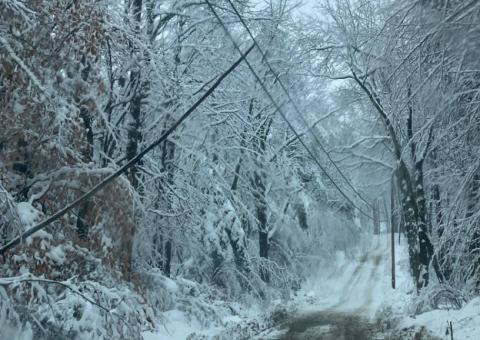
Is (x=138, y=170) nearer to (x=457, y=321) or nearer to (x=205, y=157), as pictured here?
(x=205, y=157)

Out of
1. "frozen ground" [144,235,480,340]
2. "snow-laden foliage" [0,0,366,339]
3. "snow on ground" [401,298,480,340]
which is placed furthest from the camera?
"frozen ground" [144,235,480,340]

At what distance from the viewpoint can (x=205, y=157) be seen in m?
15.8

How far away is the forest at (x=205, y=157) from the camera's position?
802 cm

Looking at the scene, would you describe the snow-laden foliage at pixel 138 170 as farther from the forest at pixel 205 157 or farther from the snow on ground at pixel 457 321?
the snow on ground at pixel 457 321

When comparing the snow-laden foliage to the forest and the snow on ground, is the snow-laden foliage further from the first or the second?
the snow on ground

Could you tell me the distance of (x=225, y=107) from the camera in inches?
747

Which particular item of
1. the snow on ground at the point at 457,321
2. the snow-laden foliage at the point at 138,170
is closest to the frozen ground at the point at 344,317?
the snow on ground at the point at 457,321

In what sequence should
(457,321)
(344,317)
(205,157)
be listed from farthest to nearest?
1. (344,317)
2. (205,157)
3. (457,321)

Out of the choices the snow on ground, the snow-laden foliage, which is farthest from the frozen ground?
the snow-laden foliage

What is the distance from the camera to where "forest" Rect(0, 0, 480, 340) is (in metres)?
8.02

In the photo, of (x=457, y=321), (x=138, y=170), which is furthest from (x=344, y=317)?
(x=138, y=170)

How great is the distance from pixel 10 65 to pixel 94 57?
5.64 ft

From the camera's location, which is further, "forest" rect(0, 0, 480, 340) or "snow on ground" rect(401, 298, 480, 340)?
"snow on ground" rect(401, 298, 480, 340)

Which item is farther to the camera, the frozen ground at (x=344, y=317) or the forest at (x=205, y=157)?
the frozen ground at (x=344, y=317)
